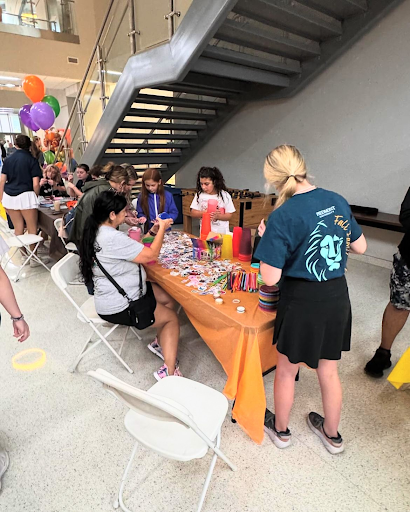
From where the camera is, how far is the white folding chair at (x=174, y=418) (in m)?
1.05

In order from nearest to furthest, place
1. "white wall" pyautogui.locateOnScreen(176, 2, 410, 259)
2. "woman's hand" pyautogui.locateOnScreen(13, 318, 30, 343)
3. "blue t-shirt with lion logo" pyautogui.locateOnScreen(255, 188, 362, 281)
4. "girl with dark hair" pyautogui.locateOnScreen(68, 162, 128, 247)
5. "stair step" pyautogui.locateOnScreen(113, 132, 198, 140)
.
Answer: "blue t-shirt with lion logo" pyautogui.locateOnScreen(255, 188, 362, 281), "woman's hand" pyautogui.locateOnScreen(13, 318, 30, 343), "girl with dark hair" pyautogui.locateOnScreen(68, 162, 128, 247), "white wall" pyautogui.locateOnScreen(176, 2, 410, 259), "stair step" pyautogui.locateOnScreen(113, 132, 198, 140)

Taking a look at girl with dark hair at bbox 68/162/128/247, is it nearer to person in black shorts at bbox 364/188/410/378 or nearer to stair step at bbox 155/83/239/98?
stair step at bbox 155/83/239/98

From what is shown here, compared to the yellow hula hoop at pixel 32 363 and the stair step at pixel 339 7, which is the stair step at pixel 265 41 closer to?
the stair step at pixel 339 7

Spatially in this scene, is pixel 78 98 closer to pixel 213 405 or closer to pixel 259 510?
pixel 213 405

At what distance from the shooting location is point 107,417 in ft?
6.20

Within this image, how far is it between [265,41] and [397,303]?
3224 millimetres

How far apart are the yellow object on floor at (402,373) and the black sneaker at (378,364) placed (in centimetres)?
22

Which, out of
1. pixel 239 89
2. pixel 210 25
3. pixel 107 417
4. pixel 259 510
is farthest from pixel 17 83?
pixel 259 510

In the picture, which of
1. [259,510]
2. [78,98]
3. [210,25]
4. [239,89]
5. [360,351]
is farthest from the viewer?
[78,98]

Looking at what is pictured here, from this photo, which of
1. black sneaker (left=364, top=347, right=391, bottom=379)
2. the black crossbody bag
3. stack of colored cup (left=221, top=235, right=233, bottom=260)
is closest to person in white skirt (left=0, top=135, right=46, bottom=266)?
the black crossbody bag

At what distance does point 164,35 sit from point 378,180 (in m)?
3.15

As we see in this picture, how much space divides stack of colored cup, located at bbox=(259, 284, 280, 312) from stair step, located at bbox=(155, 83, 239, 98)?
3.53 meters

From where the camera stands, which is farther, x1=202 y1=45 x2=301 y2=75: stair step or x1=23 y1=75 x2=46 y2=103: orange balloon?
x1=23 y1=75 x2=46 y2=103: orange balloon

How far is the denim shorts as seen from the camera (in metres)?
1.98
